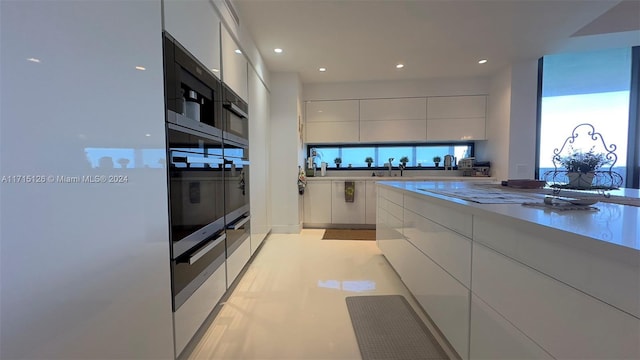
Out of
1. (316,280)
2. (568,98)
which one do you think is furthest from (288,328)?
(568,98)

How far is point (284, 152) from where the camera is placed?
12.1ft

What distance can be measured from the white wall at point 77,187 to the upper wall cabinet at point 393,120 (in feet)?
11.7

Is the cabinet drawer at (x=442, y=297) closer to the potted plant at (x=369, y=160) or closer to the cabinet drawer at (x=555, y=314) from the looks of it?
the cabinet drawer at (x=555, y=314)

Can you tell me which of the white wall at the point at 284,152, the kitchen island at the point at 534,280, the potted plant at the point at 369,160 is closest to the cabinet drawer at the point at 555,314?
the kitchen island at the point at 534,280

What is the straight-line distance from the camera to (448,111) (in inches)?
160

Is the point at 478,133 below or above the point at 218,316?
above

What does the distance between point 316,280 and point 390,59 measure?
9.95 feet

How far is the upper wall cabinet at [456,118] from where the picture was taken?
4008 mm

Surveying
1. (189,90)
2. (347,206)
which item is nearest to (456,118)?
(347,206)

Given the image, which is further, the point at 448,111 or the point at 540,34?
the point at 448,111

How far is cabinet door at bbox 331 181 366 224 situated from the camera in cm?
405

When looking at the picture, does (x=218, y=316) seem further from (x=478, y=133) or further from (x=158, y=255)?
(x=478, y=133)

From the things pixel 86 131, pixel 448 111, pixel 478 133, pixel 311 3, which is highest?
pixel 311 3

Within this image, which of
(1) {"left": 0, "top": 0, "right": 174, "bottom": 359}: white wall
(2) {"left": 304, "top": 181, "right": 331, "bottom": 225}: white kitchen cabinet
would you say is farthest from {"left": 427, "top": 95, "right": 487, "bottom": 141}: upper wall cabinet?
(1) {"left": 0, "top": 0, "right": 174, "bottom": 359}: white wall
